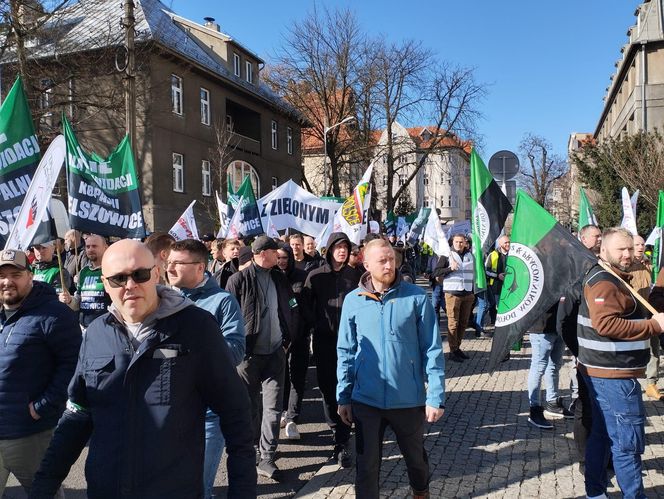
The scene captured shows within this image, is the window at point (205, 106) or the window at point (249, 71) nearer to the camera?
the window at point (205, 106)

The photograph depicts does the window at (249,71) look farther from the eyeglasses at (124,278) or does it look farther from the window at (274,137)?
the eyeglasses at (124,278)

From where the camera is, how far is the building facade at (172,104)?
67.0ft

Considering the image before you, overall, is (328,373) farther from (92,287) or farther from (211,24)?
(211,24)

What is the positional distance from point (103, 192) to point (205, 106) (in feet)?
72.2

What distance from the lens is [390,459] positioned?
489 cm

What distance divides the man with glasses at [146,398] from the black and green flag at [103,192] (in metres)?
3.41

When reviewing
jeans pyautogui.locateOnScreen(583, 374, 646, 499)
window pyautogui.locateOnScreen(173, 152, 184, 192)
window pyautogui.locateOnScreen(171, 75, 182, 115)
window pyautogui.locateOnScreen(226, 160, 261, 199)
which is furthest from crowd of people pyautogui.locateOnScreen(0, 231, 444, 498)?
window pyautogui.locateOnScreen(226, 160, 261, 199)

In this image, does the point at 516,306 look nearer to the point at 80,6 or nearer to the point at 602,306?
the point at 602,306

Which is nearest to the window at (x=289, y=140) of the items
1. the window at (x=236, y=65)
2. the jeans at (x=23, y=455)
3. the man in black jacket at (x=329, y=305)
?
the window at (x=236, y=65)

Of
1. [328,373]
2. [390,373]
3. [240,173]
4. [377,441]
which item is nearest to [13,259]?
[390,373]

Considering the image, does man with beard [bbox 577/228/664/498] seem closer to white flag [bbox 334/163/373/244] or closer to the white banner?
white flag [bbox 334/163/373/244]

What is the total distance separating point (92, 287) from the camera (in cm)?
584

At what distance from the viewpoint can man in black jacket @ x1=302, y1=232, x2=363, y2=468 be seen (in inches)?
208

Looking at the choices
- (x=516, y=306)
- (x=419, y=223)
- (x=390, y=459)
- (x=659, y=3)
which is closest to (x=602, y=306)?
(x=516, y=306)
